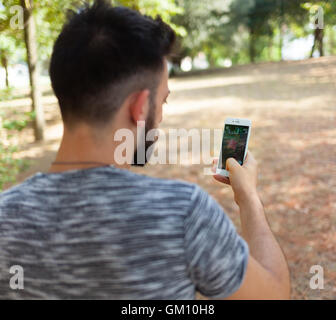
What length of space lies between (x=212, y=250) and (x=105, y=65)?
21.8 inches

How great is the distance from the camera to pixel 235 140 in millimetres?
2006

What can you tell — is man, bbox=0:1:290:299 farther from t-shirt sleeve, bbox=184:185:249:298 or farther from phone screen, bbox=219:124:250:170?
phone screen, bbox=219:124:250:170

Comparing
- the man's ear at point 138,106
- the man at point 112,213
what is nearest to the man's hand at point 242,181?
the man at point 112,213

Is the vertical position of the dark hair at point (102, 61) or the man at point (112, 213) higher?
the dark hair at point (102, 61)

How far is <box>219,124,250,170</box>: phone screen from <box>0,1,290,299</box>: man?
889mm

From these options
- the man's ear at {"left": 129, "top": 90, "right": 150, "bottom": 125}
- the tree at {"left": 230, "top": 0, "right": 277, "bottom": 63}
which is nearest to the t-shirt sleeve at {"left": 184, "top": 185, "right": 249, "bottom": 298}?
the man's ear at {"left": 129, "top": 90, "right": 150, "bottom": 125}

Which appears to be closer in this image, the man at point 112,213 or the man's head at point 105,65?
the man at point 112,213

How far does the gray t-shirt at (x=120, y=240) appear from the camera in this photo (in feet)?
2.84

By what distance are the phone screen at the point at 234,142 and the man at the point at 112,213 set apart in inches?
35.0

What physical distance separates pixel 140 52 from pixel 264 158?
20.2 feet

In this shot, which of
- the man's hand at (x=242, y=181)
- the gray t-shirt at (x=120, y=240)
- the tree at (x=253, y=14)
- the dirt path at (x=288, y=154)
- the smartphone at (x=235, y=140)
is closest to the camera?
the gray t-shirt at (x=120, y=240)

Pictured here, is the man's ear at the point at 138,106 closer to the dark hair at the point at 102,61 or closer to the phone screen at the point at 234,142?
the dark hair at the point at 102,61
